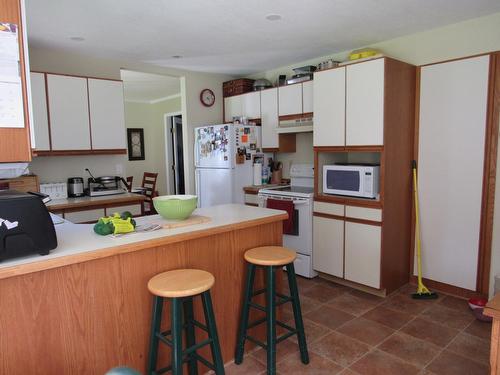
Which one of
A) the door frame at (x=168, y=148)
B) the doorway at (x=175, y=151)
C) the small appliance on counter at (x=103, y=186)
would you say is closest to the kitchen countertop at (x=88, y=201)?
the small appliance on counter at (x=103, y=186)

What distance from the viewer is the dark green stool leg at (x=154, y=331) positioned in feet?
5.62

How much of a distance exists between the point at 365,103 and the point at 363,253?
1.33m

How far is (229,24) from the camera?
2.96m

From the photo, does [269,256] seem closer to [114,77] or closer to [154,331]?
[154,331]

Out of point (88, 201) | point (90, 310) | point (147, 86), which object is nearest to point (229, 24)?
point (88, 201)

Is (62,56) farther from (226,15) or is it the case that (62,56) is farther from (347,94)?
(347,94)

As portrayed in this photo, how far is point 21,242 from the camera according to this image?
4.55 ft

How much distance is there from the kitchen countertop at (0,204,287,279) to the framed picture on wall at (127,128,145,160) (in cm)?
579

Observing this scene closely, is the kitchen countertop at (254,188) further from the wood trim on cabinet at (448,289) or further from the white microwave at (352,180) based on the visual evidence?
the wood trim on cabinet at (448,289)

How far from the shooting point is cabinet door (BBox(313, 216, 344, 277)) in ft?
11.3

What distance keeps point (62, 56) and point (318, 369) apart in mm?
3773

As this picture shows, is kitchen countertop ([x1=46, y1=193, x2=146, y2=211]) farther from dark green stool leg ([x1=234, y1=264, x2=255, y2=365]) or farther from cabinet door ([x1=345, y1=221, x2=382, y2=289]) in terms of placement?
cabinet door ([x1=345, y1=221, x2=382, y2=289])

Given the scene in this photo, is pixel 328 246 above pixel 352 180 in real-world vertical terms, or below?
below

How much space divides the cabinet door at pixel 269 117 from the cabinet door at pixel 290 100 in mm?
85
